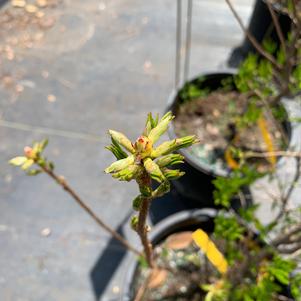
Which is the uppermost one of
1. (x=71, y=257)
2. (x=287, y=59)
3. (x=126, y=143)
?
(x=126, y=143)

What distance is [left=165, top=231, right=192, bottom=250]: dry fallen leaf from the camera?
135cm

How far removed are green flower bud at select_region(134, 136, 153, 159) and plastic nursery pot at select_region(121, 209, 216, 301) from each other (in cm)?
86

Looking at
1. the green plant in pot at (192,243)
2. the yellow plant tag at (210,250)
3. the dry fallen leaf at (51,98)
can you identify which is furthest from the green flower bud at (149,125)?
the dry fallen leaf at (51,98)

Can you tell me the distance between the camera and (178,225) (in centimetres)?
135

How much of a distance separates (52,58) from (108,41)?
0.37 metres

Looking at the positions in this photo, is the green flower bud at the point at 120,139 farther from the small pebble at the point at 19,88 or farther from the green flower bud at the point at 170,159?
the small pebble at the point at 19,88

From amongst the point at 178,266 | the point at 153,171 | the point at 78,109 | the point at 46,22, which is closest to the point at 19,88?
the point at 78,109

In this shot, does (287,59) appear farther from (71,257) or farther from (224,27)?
(224,27)

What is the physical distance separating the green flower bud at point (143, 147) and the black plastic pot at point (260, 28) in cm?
176

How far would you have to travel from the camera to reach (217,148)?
1694 mm

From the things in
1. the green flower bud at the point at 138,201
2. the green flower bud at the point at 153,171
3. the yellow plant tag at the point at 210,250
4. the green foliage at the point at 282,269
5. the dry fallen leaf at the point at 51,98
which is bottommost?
the dry fallen leaf at the point at 51,98

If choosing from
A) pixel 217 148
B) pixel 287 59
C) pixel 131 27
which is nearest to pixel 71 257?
pixel 217 148

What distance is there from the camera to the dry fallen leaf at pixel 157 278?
1.30 meters

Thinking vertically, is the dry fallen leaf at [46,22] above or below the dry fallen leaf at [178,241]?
below
